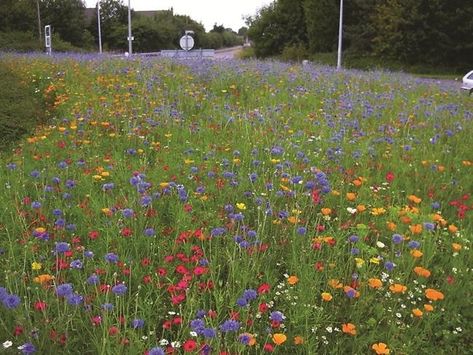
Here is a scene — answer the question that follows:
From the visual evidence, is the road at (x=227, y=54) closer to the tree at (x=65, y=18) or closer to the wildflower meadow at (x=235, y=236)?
the wildflower meadow at (x=235, y=236)

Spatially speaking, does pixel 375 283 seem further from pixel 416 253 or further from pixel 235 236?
pixel 235 236

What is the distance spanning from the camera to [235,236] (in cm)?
312

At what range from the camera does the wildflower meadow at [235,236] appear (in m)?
2.57

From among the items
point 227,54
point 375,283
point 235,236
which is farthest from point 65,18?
point 375,283

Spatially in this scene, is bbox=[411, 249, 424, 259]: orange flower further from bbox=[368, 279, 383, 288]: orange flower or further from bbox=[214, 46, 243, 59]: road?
bbox=[214, 46, 243, 59]: road

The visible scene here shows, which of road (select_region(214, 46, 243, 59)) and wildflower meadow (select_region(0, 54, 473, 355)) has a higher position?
road (select_region(214, 46, 243, 59))

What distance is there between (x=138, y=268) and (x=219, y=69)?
29.2ft

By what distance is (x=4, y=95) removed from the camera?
786 centimetres

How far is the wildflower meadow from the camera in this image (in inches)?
101

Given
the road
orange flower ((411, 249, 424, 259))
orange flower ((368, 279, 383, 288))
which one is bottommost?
orange flower ((368, 279, 383, 288))

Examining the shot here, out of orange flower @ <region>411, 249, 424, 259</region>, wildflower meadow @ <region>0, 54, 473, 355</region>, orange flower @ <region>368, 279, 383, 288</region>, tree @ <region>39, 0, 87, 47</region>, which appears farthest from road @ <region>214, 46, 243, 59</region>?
tree @ <region>39, 0, 87, 47</region>

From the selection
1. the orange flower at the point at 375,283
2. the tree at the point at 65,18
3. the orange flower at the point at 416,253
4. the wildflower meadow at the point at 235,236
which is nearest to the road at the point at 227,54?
the wildflower meadow at the point at 235,236

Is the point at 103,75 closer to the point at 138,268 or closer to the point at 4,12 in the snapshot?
the point at 138,268

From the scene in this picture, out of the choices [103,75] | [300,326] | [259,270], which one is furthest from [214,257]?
[103,75]
